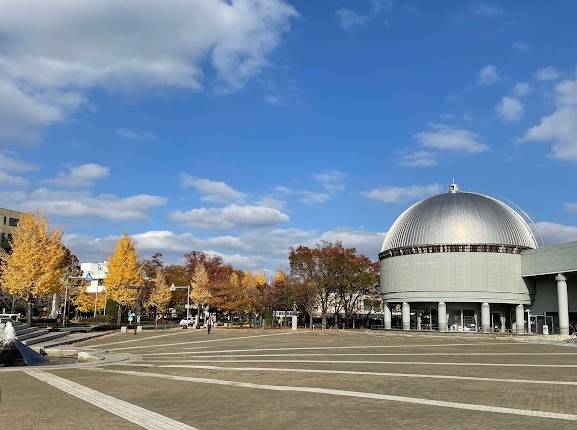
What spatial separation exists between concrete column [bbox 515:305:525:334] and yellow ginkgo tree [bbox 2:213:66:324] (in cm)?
5079

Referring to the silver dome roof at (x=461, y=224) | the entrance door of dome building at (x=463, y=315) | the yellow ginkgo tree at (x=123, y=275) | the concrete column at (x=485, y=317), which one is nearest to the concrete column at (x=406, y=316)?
the entrance door of dome building at (x=463, y=315)

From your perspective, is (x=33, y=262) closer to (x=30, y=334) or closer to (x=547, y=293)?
(x=30, y=334)

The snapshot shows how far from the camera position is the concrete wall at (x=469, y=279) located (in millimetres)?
61219

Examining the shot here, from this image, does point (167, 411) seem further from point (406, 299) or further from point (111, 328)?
point (406, 299)

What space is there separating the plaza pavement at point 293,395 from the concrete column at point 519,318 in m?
39.0

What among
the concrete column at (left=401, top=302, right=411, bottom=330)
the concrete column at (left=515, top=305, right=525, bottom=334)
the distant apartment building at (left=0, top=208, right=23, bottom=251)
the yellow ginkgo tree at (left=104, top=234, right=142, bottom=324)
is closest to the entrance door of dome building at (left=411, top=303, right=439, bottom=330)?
the concrete column at (left=401, top=302, right=411, bottom=330)

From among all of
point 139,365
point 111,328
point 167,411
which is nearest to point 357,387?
point 167,411

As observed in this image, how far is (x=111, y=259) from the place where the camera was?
2672 inches

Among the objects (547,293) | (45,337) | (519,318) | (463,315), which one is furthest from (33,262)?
(547,293)

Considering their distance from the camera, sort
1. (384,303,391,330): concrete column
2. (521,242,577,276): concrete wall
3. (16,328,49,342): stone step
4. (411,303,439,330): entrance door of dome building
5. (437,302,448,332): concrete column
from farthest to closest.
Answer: (384,303,391,330): concrete column → (411,303,439,330): entrance door of dome building → (437,302,448,332): concrete column → (521,242,577,276): concrete wall → (16,328,49,342): stone step

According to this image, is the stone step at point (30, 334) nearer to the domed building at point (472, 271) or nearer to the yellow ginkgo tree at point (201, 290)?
the yellow ginkgo tree at point (201, 290)

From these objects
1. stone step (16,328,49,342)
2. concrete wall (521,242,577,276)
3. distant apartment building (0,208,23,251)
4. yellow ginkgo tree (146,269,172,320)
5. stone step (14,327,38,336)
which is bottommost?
stone step (16,328,49,342)

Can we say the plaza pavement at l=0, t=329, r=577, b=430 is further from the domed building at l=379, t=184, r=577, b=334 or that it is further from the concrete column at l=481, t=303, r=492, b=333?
the domed building at l=379, t=184, r=577, b=334

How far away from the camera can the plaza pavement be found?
35.5 ft
